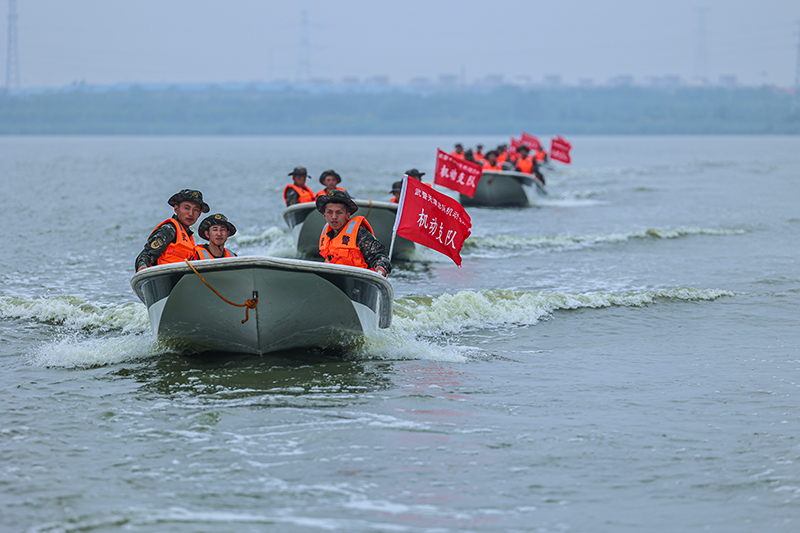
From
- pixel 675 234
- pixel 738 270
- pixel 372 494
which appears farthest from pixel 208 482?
pixel 675 234

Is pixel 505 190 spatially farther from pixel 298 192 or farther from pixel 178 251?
pixel 178 251

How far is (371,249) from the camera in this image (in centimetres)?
927

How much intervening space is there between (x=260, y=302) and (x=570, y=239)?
1440 centimetres

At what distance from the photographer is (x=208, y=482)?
19.3ft

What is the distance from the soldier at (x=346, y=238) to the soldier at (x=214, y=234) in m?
0.94

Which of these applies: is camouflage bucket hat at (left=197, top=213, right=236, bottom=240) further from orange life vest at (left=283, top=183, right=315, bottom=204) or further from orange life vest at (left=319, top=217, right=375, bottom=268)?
A: orange life vest at (left=283, top=183, right=315, bottom=204)

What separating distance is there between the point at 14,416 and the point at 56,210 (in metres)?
23.9

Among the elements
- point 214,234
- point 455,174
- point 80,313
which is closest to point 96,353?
point 214,234

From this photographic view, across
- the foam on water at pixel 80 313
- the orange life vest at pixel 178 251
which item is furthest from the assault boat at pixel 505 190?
the orange life vest at pixel 178 251

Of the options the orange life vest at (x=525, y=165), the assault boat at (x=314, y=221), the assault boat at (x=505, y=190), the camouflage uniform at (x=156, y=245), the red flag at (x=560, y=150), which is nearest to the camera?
the camouflage uniform at (x=156, y=245)

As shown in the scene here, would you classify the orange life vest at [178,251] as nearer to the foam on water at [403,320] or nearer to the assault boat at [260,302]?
the assault boat at [260,302]

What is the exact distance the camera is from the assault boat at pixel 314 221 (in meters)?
16.2

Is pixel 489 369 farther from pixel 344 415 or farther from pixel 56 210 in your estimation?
pixel 56 210

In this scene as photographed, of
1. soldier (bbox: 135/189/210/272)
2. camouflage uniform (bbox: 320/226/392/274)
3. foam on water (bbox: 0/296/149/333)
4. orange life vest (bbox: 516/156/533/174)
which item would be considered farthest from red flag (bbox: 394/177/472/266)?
orange life vest (bbox: 516/156/533/174)
